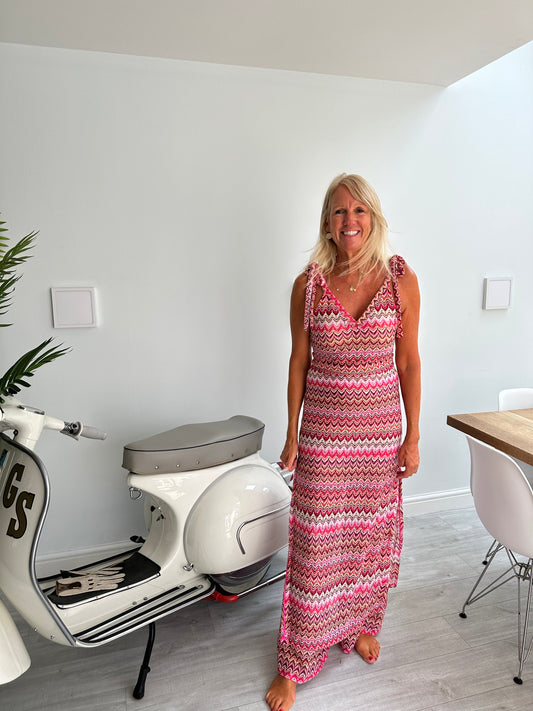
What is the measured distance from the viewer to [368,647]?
A: 6.23ft

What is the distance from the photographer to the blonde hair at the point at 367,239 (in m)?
1.71

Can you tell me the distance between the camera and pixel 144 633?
2.04 meters

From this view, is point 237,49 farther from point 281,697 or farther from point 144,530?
point 281,697

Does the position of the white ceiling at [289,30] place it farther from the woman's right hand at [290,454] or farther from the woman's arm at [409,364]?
the woman's right hand at [290,454]

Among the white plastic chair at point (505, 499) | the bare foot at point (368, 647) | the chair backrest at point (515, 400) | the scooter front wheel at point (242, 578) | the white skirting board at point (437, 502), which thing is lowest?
the bare foot at point (368, 647)

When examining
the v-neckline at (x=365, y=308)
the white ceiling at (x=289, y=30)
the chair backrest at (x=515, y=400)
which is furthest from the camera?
the chair backrest at (x=515, y=400)

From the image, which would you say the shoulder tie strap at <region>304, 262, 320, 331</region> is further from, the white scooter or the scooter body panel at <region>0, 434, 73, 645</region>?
the scooter body panel at <region>0, 434, 73, 645</region>

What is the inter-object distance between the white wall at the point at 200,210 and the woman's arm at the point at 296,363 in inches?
26.1

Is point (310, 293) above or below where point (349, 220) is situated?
below

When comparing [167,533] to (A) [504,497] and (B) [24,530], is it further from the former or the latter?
(A) [504,497]

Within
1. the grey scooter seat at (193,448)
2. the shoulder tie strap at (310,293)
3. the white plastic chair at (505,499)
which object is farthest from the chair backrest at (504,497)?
the grey scooter seat at (193,448)

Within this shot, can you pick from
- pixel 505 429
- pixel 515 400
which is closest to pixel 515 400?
pixel 515 400

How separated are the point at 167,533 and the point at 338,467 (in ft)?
2.18

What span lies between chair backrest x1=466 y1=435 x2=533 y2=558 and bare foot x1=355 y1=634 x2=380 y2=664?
587 mm
